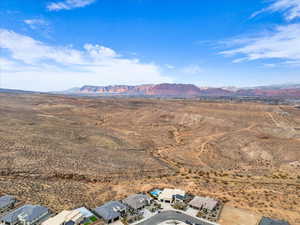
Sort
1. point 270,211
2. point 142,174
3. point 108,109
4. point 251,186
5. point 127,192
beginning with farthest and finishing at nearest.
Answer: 1. point 108,109
2. point 142,174
3. point 251,186
4. point 127,192
5. point 270,211

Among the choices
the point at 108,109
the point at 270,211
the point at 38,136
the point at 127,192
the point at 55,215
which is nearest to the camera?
the point at 55,215

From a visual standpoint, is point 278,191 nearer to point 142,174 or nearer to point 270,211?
point 270,211

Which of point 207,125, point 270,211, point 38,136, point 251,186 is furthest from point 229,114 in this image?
point 38,136

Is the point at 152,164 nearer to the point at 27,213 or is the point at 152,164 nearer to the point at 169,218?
the point at 169,218

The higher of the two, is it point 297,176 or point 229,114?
point 229,114

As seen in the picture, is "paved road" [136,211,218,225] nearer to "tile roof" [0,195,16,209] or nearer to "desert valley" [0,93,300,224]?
"desert valley" [0,93,300,224]

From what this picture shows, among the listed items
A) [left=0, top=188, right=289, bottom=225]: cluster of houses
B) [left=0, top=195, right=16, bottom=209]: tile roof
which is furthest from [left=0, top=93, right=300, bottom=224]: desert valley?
[left=0, top=188, right=289, bottom=225]: cluster of houses

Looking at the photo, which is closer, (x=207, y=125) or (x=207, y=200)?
(x=207, y=200)
